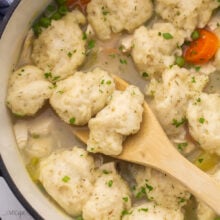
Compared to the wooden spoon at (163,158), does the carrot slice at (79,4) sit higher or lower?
higher

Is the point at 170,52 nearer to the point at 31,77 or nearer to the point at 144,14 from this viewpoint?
the point at 144,14

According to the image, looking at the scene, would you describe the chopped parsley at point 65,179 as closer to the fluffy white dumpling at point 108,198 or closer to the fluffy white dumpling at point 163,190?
the fluffy white dumpling at point 108,198

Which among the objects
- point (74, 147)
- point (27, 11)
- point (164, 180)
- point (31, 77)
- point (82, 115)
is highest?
point (27, 11)

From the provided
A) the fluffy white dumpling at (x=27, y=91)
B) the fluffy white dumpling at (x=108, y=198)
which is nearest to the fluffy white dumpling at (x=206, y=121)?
the fluffy white dumpling at (x=108, y=198)

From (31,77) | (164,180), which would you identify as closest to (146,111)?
(164,180)

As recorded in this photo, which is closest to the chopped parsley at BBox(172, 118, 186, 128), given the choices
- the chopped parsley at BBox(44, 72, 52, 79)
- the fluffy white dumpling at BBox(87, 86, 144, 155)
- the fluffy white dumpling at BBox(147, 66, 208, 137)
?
the fluffy white dumpling at BBox(147, 66, 208, 137)

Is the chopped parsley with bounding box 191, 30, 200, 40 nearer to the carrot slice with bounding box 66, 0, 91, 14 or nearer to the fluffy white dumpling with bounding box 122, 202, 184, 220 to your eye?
the carrot slice with bounding box 66, 0, 91, 14


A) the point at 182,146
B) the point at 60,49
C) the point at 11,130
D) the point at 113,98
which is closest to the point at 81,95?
the point at 113,98
